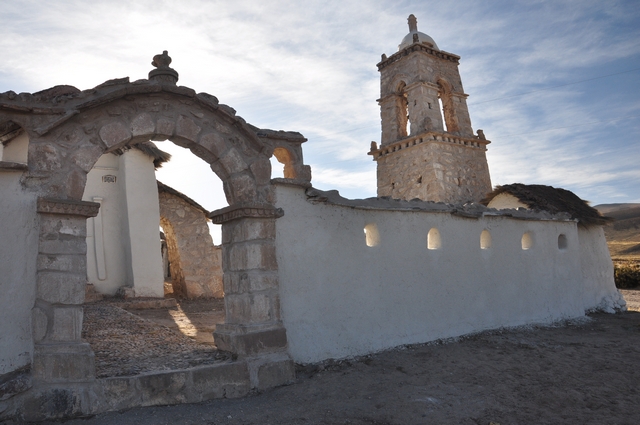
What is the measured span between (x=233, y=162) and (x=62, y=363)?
2.54 metres

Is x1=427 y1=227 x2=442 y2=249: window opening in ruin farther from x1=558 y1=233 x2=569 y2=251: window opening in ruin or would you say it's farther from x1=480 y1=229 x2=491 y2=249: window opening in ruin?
x1=558 y1=233 x2=569 y2=251: window opening in ruin

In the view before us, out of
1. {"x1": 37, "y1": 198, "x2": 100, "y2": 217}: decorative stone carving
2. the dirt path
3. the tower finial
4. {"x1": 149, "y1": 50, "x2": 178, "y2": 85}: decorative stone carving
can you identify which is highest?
the tower finial

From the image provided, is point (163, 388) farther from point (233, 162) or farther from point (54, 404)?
point (233, 162)

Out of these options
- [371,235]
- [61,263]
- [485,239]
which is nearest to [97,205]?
[61,263]

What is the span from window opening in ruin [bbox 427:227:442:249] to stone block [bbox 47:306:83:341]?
4.90 m

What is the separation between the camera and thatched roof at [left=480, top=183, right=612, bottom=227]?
10388mm

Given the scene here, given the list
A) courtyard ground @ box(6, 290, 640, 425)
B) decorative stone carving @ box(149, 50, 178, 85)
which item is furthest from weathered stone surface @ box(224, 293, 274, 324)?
decorative stone carving @ box(149, 50, 178, 85)

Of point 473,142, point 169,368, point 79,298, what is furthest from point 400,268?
point 473,142

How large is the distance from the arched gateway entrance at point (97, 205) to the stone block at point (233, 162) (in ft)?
0.04

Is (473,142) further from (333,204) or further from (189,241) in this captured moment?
(333,204)

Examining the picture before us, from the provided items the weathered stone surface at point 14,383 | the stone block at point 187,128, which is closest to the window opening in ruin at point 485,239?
the stone block at point 187,128

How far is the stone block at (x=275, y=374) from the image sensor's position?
4.70 m

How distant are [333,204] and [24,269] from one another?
3.33 m

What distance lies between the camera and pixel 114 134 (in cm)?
444
